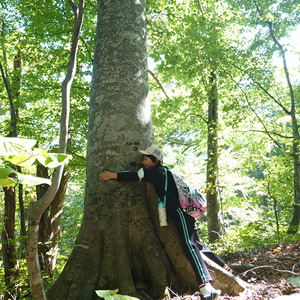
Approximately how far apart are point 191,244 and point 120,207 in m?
0.92

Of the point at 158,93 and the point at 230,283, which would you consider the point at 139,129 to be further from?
the point at 158,93

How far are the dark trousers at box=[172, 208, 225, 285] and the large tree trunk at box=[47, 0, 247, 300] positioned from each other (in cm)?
13

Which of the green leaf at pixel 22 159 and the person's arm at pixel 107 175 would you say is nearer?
the green leaf at pixel 22 159

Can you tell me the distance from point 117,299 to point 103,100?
7.98 feet

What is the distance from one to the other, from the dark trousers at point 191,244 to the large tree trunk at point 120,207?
13 centimetres

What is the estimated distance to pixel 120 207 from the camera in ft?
9.80

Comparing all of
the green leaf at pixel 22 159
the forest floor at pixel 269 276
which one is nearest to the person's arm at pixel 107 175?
the forest floor at pixel 269 276

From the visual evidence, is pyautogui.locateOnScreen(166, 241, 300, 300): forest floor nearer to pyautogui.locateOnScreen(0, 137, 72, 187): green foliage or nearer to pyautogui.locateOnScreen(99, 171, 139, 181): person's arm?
pyautogui.locateOnScreen(99, 171, 139, 181): person's arm

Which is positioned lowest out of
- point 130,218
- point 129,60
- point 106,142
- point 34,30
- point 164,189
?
point 130,218

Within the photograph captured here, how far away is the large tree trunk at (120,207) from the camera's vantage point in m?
2.71

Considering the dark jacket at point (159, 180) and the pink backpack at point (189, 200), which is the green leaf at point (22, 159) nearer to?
the dark jacket at point (159, 180)

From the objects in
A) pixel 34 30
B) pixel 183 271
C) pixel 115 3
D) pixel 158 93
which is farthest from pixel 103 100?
pixel 158 93

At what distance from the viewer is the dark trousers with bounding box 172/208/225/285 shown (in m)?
2.73

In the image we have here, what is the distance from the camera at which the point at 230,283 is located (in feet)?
9.63
